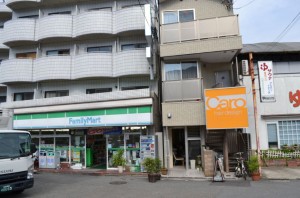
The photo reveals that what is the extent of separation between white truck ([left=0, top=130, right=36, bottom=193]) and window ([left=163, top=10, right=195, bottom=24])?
12139 millimetres

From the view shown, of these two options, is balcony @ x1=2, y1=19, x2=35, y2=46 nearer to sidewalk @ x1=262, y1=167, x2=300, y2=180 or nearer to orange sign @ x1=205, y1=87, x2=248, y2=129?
orange sign @ x1=205, y1=87, x2=248, y2=129

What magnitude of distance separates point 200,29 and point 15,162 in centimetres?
1259

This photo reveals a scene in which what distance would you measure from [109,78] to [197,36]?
7.19 meters

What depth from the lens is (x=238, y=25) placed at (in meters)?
16.0

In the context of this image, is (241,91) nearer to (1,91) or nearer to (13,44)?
(13,44)

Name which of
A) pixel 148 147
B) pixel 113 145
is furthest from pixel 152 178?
pixel 113 145

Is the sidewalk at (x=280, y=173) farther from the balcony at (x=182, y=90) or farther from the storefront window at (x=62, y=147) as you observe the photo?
the storefront window at (x=62, y=147)

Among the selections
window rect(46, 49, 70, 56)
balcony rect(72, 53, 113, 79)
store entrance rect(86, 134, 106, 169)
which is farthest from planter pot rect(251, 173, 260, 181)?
window rect(46, 49, 70, 56)

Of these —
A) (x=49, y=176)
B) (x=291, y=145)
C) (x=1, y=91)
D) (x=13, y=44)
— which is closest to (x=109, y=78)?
(x=49, y=176)

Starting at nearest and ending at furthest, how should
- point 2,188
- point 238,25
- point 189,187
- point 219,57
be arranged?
1. point 2,188
2. point 189,187
3. point 238,25
4. point 219,57

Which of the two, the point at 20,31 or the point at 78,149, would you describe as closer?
the point at 78,149

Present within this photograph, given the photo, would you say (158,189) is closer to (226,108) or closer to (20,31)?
(226,108)

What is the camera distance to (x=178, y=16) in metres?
18.4

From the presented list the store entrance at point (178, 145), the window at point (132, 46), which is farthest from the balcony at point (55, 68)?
the store entrance at point (178, 145)
